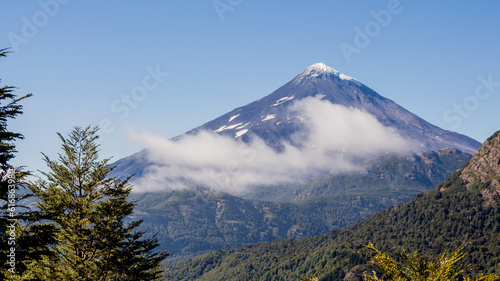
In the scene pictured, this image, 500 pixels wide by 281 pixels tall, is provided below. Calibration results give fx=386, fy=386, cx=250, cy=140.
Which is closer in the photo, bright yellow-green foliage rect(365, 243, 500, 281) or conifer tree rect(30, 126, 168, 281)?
bright yellow-green foliage rect(365, 243, 500, 281)

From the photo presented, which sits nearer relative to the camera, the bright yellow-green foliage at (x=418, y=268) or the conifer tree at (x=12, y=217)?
the bright yellow-green foliage at (x=418, y=268)

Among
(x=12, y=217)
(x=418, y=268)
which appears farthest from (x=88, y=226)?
(x=418, y=268)

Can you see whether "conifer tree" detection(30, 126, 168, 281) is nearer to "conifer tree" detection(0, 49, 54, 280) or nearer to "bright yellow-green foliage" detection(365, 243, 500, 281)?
"conifer tree" detection(0, 49, 54, 280)

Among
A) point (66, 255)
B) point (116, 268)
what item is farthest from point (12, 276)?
point (116, 268)

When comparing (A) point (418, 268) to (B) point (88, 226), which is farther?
(B) point (88, 226)

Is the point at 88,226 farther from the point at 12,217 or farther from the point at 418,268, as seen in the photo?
the point at 418,268

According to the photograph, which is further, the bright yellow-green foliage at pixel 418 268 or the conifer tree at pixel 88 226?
the conifer tree at pixel 88 226

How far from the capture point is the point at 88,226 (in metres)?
36.0

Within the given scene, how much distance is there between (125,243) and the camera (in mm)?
36344

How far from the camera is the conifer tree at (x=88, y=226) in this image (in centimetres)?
3350

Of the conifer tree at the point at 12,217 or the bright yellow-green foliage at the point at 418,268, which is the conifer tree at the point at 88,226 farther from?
the bright yellow-green foliage at the point at 418,268

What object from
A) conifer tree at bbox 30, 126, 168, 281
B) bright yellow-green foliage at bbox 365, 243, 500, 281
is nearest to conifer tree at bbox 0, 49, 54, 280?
conifer tree at bbox 30, 126, 168, 281

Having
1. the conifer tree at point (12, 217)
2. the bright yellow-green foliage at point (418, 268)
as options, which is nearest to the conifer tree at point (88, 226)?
the conifer tree at point (12, 217)

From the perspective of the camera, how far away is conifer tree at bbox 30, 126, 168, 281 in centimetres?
3350
